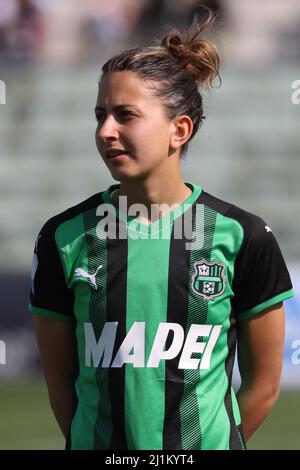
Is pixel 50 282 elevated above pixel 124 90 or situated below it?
below

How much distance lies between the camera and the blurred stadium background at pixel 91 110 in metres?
12.6

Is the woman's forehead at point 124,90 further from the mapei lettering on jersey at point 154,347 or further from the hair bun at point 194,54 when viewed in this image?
the mapei lettering on jersey at point 154,347

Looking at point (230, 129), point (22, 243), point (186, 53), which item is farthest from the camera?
point (230, 129)

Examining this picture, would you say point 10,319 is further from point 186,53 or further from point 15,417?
point 186,53

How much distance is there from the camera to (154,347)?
128 inches

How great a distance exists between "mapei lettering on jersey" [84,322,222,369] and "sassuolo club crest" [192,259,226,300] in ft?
0.34

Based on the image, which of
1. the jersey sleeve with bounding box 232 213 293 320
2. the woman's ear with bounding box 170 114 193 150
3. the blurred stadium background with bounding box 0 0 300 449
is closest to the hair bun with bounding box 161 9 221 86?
the woman's ear with bounding box 170 114 193 150

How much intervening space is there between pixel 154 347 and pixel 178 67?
917mm

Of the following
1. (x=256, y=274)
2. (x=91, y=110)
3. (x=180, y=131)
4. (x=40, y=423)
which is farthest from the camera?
(x=91, y=110)

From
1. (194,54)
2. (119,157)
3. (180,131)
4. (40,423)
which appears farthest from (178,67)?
(40,423)

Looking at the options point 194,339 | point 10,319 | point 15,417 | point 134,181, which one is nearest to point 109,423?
point 194,339

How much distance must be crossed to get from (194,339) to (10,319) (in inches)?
300

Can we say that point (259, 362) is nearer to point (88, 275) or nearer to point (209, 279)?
point (209, 279)

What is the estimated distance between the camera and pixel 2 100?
13055 mm
